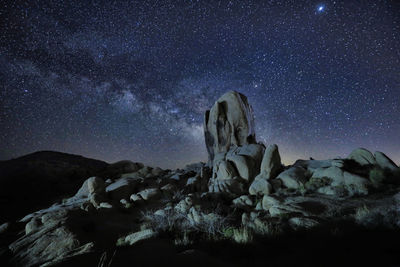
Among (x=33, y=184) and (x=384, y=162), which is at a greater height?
(x=33, y=184)

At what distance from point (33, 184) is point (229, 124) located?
3062 cm

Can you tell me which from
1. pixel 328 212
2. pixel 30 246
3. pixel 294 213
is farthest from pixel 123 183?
pixel 328 212

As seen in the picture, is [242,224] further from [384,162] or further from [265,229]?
[384,162]

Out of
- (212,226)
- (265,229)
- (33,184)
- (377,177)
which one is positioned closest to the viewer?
(265,229)

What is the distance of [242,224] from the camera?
762cm

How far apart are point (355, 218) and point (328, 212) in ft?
5.53

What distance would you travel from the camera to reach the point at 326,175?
44.7 ft

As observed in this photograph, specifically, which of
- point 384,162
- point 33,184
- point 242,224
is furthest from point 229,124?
point 33,184

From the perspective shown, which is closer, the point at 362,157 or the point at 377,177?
the point at 377,177

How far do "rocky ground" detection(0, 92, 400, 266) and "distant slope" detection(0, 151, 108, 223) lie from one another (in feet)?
31.9

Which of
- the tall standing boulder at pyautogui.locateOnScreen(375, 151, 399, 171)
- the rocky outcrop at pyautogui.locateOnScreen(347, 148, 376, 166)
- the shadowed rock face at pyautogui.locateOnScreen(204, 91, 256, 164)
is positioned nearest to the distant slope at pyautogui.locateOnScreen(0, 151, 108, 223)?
the shadowed rock face at pyautogui.locateOnScreen(204, 91, 256, 164)

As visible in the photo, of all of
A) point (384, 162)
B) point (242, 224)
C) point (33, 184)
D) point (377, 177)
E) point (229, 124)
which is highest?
point (229, 124)

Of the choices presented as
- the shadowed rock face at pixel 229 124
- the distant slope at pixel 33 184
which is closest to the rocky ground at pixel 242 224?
the shadowed rock face at pixel 229 124

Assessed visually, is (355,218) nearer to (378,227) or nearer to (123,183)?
(378,227)
